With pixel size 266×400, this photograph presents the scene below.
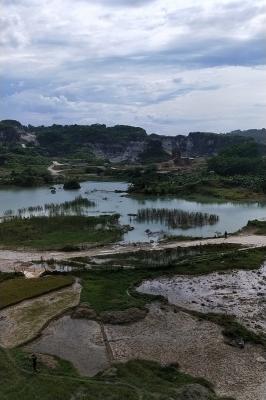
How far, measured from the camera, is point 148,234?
6025cm

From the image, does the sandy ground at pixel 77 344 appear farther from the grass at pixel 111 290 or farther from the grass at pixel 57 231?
the grass at pixel 57 231

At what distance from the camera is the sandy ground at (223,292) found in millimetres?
34344

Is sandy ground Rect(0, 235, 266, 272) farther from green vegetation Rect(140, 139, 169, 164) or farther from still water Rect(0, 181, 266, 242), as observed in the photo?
green vegetation Rect(140, 139, 169, 164)

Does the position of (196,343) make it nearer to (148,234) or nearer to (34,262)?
(34,262)

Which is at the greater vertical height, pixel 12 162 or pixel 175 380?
pixel 12 162

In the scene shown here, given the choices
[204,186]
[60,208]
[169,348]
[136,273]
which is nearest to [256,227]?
[136,273]

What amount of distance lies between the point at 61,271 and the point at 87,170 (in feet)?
327

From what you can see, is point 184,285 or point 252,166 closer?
point 184,285

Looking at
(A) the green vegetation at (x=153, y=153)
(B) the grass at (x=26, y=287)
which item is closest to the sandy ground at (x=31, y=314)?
(B) the grass at (x=26, y=287)

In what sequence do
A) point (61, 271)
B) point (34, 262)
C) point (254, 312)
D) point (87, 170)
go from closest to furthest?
point (254, 312) < point (61, 271) < point (34, 262) < point (87, 170)

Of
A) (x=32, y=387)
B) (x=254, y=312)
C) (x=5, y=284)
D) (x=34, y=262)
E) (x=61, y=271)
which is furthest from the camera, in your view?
(x=34, y=262)

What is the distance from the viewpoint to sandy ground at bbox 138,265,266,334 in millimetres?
34344

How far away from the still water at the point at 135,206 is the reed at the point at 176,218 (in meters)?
1.25

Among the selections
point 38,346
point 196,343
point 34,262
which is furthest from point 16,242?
point 196,343
